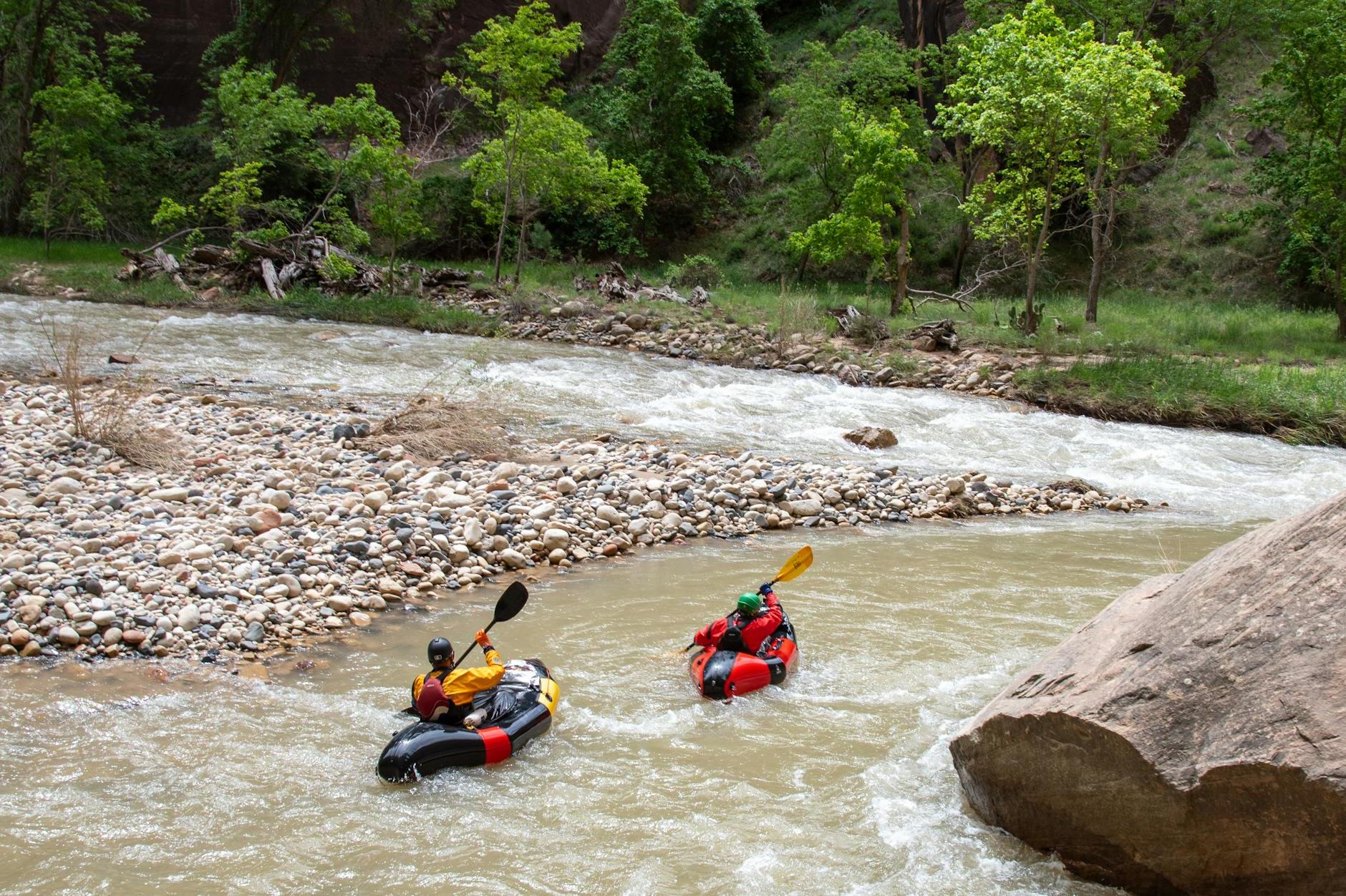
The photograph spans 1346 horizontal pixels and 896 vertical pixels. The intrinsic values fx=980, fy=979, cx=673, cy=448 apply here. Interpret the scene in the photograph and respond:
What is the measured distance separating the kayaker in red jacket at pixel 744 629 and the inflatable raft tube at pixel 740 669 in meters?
0.04

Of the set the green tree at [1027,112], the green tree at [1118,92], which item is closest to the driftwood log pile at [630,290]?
the green tree at [1027,112]

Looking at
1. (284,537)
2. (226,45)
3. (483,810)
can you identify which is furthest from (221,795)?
(226,45)

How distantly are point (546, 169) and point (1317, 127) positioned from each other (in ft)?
48.0

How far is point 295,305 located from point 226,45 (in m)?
16.8

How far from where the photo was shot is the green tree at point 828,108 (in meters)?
22.1

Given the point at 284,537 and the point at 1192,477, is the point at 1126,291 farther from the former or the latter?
the point at 284,537

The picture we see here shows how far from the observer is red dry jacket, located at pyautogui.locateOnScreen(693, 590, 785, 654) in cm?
545

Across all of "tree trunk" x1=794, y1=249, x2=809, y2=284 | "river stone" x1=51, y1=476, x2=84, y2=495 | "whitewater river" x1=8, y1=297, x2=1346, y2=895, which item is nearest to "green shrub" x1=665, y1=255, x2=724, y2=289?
"tree trunk" x1=794, y1=249, x2=809, y2=284

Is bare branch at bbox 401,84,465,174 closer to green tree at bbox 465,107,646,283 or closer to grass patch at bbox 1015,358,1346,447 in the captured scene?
green tree at bbox 465,107,646,283

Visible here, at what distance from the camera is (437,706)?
14.8 ft

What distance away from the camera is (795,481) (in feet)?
30.5

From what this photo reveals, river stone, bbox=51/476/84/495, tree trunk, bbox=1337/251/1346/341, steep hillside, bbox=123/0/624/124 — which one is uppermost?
steep hillside, bbox=123/0/624/124

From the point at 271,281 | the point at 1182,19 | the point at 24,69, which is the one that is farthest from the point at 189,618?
the point at 24,69

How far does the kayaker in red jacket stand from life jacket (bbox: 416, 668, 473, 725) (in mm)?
1478
